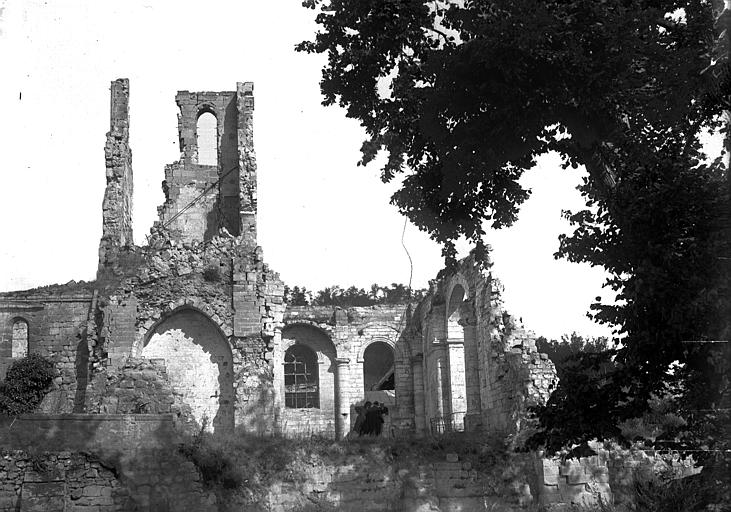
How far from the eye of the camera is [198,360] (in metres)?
22.3

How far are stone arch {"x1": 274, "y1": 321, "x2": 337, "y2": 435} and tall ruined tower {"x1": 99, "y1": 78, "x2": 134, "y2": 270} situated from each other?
6209 mm

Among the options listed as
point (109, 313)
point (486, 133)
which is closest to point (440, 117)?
point (486, 133)

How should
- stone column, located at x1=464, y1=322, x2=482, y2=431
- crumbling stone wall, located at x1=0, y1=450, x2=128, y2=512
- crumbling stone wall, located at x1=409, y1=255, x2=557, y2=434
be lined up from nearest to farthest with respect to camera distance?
crumbling stone wall, located at x1=0, y1=450, x2=128, y2=512 < crumbling stone wall, located at x1=409, y1=255, x2=557, y2=434 < stone column, located at x1=464, y1=322, x2=482, y2=431

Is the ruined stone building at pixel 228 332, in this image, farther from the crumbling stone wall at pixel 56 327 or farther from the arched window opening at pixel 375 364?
the arched window opening at pixel 375 364

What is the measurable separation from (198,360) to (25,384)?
5.56 metres

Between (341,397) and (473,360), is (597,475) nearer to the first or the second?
(473,360)

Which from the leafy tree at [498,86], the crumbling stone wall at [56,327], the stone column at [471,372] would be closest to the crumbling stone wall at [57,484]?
the leafy tree at [498,86]

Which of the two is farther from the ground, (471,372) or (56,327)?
(56,327)

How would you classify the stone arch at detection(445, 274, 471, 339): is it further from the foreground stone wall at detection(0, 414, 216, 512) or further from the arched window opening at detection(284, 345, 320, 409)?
the foreground stone wall at detection(0, 414, 216, 512)

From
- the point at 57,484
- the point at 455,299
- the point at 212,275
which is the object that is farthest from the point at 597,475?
the point at 212,275

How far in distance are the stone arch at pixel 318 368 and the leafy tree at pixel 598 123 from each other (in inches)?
661

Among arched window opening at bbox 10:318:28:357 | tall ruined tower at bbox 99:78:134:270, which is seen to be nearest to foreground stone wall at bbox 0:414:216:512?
tall ruined tower at bbox 99:78:134:270

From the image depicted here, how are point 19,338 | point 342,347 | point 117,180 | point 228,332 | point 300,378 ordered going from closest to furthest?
point 228,332 < point 117,180 < point 19,338 < point 342,347 < point 300,378

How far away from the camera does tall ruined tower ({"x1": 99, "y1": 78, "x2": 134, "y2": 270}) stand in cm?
2403
